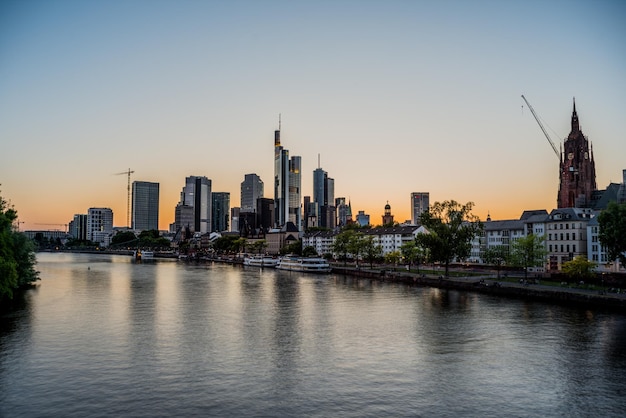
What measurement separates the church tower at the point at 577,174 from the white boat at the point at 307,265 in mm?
75176

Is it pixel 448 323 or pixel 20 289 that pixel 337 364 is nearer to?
pixel 448 323

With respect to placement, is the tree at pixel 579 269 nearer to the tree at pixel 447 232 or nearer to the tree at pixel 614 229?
the tree at pixel 614 229

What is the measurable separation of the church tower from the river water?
329ft

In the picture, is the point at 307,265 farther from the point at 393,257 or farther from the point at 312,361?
the point at 312,361

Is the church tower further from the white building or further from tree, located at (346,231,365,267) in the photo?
tree, located at (346,231,365,267)

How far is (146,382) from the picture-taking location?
34.1m

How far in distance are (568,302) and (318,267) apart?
280ft

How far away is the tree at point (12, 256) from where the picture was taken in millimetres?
59562

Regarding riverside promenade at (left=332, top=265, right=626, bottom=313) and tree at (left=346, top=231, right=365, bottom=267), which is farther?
tree at (left=346, top=231, right=365, bottom=267)

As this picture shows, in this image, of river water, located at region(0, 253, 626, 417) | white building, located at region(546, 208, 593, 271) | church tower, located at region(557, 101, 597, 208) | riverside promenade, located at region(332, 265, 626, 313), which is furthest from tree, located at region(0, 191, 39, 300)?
church tower, located at region(557, 101, 597, 208)

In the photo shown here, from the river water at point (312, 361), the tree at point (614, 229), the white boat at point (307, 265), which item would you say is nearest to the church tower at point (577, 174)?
the white boat at point (307, 265)

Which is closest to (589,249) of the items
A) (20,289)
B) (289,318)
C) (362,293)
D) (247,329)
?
(362,293)

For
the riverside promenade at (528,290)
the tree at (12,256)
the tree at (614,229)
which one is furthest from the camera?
the tree at (614,229)

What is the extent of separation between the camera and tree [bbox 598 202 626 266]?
2778 inches
